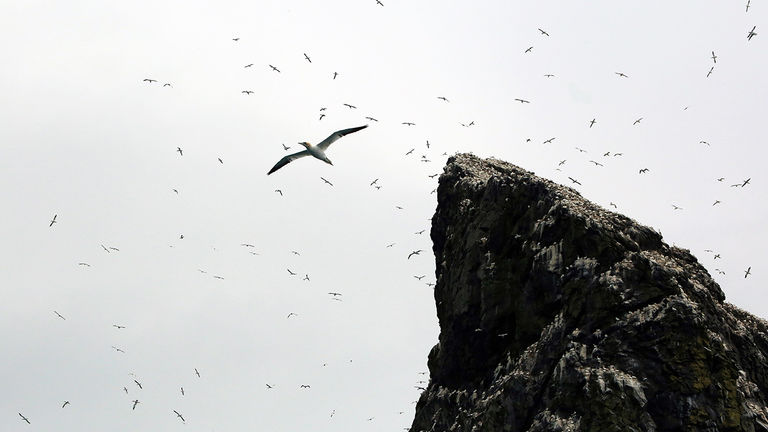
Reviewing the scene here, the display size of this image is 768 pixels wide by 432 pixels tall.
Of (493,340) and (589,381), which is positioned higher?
(589,381)

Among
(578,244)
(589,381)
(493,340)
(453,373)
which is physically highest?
(578,244)

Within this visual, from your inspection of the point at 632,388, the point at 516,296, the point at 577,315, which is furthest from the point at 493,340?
the point at 632,388

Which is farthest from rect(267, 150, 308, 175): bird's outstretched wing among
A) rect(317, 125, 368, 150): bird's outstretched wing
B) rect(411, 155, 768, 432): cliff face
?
rect(411, 155, 768, 432): cliff face

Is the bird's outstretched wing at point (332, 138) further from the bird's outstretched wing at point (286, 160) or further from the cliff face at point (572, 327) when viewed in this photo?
the cliff face at point (572, 327)

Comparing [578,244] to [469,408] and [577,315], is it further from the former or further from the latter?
[469,408]

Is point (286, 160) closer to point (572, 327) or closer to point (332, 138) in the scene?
point (332, 138)

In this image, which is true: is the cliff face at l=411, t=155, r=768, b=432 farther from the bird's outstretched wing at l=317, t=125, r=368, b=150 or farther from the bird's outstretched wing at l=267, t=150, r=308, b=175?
the bird's outstretched wing at l=267, t=150, r=308, b=175

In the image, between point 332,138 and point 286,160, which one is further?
point 286,160

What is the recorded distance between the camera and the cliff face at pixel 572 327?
1938 inches

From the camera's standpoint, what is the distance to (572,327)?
2112 inches

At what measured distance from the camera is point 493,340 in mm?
60969

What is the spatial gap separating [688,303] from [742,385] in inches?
194

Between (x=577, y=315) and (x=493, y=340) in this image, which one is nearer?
(x=577, y=315)

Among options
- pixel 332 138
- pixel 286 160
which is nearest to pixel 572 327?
pixel 332 138
